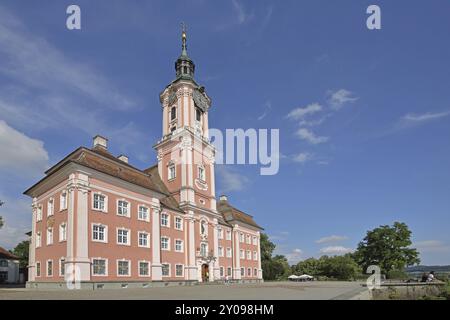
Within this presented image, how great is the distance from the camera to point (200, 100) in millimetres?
53469

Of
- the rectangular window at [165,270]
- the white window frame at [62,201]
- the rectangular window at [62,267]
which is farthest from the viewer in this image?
the rectangular window at [165,270]

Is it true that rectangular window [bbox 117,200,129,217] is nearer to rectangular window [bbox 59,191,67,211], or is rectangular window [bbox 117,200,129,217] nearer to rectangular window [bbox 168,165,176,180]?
rectangular window [bbox 59,191,67,211]

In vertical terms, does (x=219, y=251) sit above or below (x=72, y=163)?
Answer: below

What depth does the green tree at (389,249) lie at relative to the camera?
66.9 m

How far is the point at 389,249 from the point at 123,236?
52051 mm

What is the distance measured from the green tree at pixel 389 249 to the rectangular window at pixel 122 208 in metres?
49.3

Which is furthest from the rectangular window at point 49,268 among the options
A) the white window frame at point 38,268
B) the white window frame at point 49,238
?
the white window frame at point 38,268

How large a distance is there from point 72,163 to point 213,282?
2346cm

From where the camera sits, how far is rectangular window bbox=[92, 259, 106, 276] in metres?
32.0

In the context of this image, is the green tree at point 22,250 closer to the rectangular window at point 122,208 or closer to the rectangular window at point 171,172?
the rectangular window at point 171,172

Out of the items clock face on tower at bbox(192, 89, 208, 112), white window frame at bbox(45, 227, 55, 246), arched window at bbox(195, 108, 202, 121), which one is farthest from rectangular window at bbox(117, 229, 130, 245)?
clock face on tower at bbox(192, 89, 208, 112)

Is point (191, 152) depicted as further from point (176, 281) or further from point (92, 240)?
point (92, 240)

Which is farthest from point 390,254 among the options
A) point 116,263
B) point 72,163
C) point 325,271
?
point 72,163
